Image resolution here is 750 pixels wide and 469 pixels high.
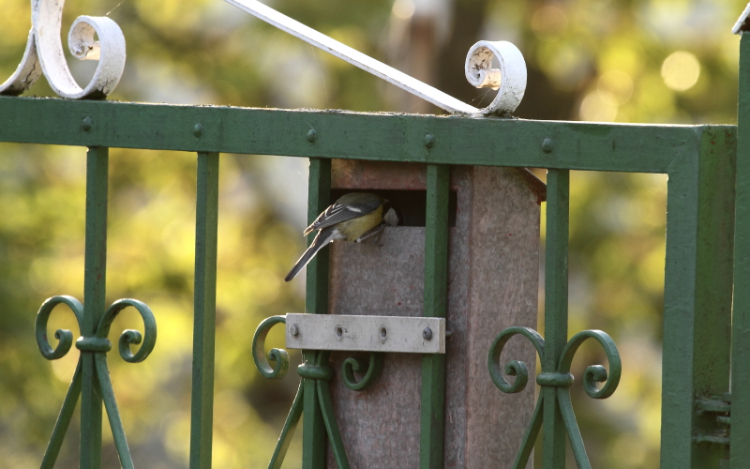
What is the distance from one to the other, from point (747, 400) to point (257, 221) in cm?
1055

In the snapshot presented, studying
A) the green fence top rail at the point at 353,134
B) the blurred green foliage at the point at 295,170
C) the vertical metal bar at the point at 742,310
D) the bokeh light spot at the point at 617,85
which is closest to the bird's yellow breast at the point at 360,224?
the green fence top rail at the point at 353,134

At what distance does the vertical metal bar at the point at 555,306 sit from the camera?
1.94 m

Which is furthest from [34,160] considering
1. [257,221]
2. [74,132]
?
[74,132]

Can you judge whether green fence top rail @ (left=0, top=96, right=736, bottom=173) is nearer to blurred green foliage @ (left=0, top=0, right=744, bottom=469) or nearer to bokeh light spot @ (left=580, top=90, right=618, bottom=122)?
blurred green foliage @ (left=0, top=0, right=744, bottom=469)

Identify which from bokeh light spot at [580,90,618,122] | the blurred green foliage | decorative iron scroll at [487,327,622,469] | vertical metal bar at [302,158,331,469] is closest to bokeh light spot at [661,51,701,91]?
the blurred green foliage

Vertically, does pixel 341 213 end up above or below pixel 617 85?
below

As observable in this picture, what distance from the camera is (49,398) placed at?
27.0ft

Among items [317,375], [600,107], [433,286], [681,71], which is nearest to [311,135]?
[433,286]

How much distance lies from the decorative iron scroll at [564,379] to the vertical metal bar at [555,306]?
14 millimetres

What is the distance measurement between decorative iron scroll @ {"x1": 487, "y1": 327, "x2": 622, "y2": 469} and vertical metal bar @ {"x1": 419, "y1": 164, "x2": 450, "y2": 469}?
16 centimetres

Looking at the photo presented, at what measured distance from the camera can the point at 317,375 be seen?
2.18m

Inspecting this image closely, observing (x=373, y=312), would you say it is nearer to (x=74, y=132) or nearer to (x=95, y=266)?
(x=95, y=266)

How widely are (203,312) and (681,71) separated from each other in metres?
9.07

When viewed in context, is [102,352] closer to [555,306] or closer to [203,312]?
[203,312]
